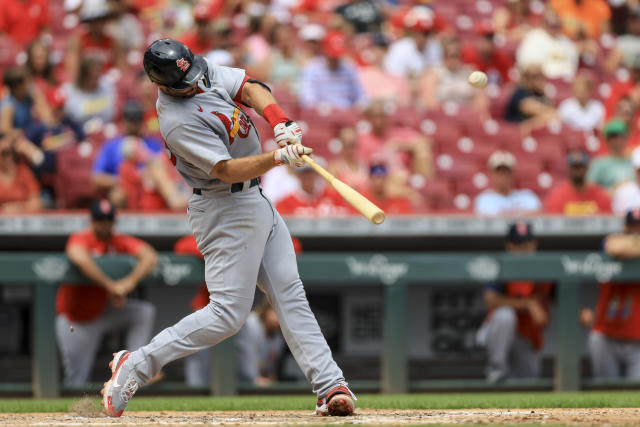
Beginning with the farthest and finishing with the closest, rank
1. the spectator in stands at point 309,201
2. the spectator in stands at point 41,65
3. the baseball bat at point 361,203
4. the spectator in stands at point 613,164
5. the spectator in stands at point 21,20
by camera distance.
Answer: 1. the spectator in stands at point 21,20
2. the spectator in stands at point 41,65
3. the spectator in stands at point 613,164
4. the spectator in stands at point 309,201
5. the baseball bat at point 361,203

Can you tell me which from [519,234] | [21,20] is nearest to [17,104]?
[21,20]

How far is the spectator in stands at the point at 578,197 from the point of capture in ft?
23.3

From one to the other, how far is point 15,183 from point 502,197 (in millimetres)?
3560

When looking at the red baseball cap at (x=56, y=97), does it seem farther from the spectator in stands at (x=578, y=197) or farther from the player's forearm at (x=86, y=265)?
the spectator in stands at (x=578, y=197)

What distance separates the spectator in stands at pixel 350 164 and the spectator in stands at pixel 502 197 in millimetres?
897

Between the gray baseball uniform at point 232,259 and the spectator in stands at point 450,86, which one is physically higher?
the spectator in stands at point 450,86

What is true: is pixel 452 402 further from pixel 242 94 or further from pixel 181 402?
pixel 242 94

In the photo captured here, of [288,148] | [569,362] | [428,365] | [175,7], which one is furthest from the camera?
[175,7]

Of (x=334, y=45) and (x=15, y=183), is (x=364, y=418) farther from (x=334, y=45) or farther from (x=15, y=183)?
(x=334, y=45)

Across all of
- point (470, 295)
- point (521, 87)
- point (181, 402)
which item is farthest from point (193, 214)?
point (521, 87)

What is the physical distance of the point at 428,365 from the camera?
711 centimetres

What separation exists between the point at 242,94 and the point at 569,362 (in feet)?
10.6

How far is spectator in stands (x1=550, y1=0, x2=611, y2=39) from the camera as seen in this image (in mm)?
10695

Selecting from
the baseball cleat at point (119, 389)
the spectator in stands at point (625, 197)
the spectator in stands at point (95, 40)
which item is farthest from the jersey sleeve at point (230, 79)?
the spectator in stands at point (95, 40)
